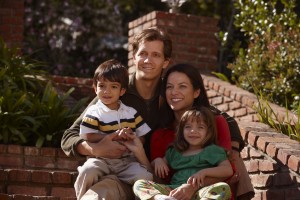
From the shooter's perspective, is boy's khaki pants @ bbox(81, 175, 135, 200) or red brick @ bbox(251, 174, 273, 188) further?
red brick @ bbox(251, 174, 273, 188)

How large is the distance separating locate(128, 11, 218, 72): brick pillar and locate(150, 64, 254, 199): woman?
3.98m

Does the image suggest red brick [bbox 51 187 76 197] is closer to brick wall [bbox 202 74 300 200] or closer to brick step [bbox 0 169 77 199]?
brick step [bbox 0 169 77 199]

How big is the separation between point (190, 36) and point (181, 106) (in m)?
4.37

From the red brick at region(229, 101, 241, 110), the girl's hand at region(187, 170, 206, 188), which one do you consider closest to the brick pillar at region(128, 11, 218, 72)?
the red brick at region(229, 101, 241, 110)

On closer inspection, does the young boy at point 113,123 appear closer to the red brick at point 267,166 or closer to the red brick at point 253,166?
the red brick at point 267,166

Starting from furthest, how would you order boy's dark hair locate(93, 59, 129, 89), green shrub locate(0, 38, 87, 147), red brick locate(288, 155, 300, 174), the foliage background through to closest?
the foliage background, green shrub locate(0, 38, 87, 147), red brick locate(288, 155, 300, 174), boy's dark hair locate(93, 59, 129, 89)

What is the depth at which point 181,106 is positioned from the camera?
5125 millimetres

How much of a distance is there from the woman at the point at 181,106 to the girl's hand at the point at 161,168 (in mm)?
219

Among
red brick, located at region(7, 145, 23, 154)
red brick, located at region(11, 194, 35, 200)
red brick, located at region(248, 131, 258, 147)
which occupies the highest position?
red brick, located at region(248, 131, 258, 147)

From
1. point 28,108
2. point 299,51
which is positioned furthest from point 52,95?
point 299,51

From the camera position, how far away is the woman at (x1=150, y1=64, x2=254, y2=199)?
5125mm

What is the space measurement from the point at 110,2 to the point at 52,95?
5.35m

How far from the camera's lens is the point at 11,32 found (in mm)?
10531

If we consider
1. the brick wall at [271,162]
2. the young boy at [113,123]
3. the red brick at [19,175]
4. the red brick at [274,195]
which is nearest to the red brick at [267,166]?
the brick wall at [271,162]
